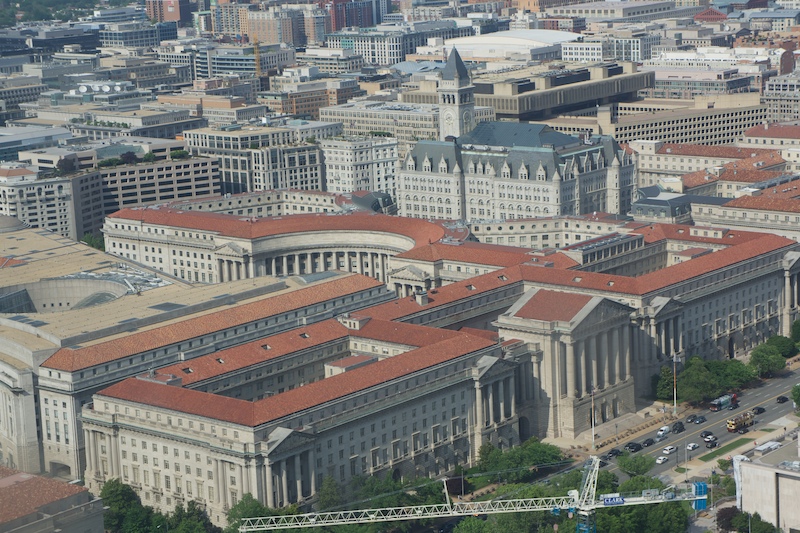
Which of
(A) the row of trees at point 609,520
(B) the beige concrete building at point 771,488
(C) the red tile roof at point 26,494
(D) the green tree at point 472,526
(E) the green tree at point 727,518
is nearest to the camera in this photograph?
(C) the red tile roof at point 26,494

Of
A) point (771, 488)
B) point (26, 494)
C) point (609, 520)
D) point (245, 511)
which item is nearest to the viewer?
point (26, 494)

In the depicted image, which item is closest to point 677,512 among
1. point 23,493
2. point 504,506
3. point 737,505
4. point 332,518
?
point 737,505

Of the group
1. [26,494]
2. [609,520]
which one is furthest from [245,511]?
[609,520]

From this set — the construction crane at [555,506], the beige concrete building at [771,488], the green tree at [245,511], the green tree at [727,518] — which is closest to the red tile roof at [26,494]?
the green tree at [245,511]

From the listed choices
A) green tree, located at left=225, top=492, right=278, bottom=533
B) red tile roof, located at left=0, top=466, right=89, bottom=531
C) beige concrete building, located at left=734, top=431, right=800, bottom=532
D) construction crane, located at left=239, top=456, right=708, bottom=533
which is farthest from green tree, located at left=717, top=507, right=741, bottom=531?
red tile roof, located at left=0, top=466, right=89, bottom=531

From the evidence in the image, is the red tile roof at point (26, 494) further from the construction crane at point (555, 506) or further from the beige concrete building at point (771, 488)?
the beige concrete building at point (771, 488)

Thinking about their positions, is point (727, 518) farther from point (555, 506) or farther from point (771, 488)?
point (555, 506)
